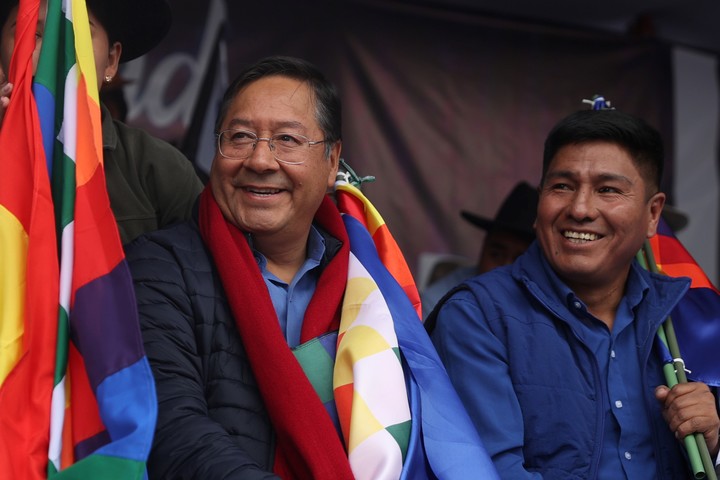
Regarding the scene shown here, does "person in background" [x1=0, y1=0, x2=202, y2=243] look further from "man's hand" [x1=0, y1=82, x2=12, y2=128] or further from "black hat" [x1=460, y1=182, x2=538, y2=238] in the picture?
"black hat" [x1=460, y1=182, x2=538, y2=238]

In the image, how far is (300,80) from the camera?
2.67m

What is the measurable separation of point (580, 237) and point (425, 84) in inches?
83.7

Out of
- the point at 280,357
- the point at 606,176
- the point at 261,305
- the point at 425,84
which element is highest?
the point at 425,84

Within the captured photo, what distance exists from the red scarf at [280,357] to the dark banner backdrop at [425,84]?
1914 mm

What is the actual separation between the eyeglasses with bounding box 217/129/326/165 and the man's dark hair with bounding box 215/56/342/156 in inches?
3.1

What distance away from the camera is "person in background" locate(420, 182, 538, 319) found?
4.45m

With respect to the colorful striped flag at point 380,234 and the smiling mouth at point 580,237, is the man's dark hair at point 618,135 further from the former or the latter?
the colorful striped flag at point 380,234

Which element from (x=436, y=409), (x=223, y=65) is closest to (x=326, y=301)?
(x=436, y=409)

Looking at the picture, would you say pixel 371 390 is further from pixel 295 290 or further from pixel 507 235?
pixel 507 235

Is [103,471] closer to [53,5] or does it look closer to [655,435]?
[53,5]

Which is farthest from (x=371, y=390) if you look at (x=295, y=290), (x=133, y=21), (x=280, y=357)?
(x=133, y=21)

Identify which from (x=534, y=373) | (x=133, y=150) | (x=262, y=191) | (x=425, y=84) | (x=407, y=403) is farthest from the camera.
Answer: (x=425, y=84)

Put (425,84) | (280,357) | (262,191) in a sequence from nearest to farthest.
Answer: (280,357)
(262,191)
(425,84)

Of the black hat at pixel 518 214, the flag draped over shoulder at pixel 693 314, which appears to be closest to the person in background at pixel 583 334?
the flag draped over shoulder at pixel 693 314
